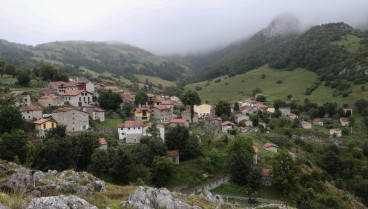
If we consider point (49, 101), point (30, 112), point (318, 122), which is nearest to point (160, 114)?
point (49, 101)

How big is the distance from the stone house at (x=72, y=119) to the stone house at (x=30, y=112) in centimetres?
329

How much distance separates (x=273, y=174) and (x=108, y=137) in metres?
31.0

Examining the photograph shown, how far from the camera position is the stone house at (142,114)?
5627 centimetres

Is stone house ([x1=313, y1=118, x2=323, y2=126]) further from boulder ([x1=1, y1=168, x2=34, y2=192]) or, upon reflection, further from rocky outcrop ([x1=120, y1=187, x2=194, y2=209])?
boulder ([x1=1, y1=168, x2=34, y2=192])

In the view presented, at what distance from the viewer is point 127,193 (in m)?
17.1


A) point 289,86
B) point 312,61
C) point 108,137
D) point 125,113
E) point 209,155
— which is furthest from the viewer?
point 312,61

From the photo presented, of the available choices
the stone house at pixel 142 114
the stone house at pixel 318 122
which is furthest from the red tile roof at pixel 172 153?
the stone house at pixel 318 122

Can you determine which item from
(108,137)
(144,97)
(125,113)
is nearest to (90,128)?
(108,137)

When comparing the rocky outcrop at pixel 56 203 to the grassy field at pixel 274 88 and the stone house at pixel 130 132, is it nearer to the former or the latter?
the stone house at pixel 130 132

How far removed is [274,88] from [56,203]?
13662 cm

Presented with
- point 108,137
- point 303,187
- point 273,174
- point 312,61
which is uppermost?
point 312,61

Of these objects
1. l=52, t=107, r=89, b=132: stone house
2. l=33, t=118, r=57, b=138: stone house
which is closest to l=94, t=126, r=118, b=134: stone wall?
l=52, t=107, r=89, b=132: stone house

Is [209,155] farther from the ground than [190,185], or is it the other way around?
[209,155]

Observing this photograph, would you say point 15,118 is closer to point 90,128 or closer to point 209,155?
point 90,128
